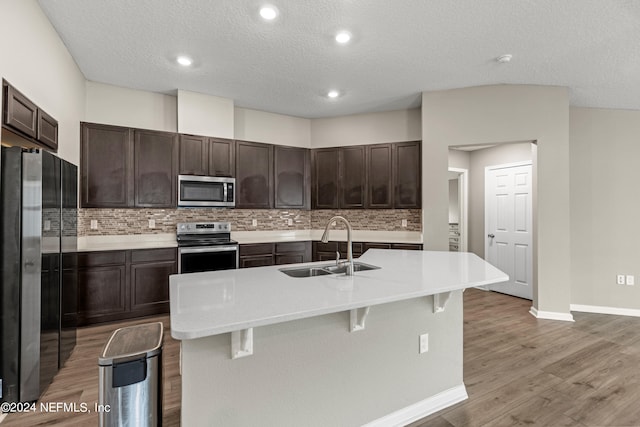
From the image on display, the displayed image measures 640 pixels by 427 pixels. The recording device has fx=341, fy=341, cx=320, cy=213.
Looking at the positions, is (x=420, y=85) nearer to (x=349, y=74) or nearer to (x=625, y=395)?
(x=349, y=74)

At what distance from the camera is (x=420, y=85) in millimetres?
4281

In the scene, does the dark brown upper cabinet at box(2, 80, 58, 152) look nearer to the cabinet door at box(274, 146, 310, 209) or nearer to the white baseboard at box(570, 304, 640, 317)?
the cabinet door at box(274, 146, 310, 209)

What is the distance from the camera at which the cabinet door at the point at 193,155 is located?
4.53 meters

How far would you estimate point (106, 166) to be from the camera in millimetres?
4086

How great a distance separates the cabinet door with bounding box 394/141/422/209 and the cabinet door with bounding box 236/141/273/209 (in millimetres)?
1921

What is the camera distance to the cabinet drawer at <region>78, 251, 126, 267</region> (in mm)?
3650

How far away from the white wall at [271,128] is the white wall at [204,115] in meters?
0.37

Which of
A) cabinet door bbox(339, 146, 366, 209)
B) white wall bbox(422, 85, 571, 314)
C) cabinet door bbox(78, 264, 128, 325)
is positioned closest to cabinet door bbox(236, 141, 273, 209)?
cabinet door bbox(339, 146, 366, 209)

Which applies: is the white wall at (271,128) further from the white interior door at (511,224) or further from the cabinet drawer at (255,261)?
the white interior door at (511,224)

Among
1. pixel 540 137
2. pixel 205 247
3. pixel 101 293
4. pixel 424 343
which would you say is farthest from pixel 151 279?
pixel 540 137

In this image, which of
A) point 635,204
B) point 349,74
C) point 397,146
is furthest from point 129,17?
point 635,204

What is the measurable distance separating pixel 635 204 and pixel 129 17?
20.1 feet

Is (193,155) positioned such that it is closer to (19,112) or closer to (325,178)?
(325,178)

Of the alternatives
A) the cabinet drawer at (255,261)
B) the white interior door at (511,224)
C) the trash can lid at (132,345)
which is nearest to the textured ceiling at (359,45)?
the white interior door at (511,224)
